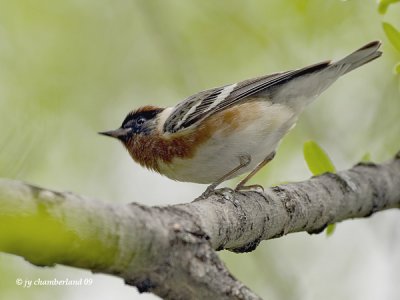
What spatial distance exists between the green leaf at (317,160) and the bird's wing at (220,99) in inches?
35.7

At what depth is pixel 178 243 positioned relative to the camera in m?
2.50

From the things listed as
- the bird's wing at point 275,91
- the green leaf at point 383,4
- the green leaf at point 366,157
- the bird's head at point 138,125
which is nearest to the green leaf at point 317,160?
the green leaf at point 366,157

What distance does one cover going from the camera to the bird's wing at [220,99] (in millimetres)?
5188

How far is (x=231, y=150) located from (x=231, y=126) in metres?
0.21

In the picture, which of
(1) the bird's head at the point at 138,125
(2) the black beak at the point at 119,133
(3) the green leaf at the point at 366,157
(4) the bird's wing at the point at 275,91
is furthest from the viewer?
(2) the black beak at the point at 119,133

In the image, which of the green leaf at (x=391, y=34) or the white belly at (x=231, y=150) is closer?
the green leaf at (x=391, y=34)

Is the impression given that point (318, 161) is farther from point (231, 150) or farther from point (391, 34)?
point (391, 34)

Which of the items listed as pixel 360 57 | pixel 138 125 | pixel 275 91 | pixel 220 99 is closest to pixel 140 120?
pixel 138 125

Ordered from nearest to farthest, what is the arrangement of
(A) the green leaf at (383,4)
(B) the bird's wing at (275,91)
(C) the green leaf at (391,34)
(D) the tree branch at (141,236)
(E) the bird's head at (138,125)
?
1. (D) the tree branch at (141,236)
2. (A) the green leaf at (383,4)
3. (C) the green leaf at (391,34)
4. (B) the bird's wing at (275,91)
5. (E) the bird's head at (138,125)

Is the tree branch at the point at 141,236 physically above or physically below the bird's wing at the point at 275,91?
below

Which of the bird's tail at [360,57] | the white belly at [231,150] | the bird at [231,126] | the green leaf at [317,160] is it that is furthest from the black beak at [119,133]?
Result: the bird's tail at [360,57]

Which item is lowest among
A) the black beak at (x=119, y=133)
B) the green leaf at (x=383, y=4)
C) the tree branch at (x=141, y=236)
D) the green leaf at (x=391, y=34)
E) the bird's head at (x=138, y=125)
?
the black beak at (x=119, y=133)

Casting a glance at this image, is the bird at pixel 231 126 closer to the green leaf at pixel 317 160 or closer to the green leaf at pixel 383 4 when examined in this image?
the green leaf at pixel 317 160

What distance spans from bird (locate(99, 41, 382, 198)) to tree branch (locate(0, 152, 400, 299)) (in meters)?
1.09
